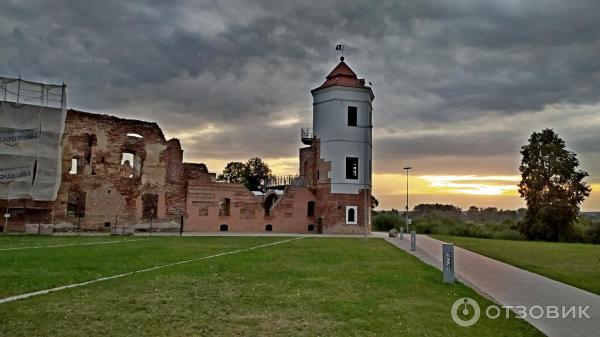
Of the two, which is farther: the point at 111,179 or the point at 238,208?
the point at 238,208

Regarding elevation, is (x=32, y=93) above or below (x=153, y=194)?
above

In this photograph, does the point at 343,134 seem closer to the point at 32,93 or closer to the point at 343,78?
the point at 343,78

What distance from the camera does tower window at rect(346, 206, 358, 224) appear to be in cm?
4022

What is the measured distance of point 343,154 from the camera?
Result: 40625 millimetres

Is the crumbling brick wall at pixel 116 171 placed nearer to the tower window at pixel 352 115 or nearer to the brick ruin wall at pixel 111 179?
the brick ruin wall at pixel 111 179

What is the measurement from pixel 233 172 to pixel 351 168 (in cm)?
3279

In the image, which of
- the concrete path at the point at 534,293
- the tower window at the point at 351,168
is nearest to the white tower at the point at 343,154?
the tower window at the point at 351,168

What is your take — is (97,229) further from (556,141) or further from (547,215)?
(556,141)

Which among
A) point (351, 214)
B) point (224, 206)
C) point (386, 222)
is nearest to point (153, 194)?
point (224, 206)

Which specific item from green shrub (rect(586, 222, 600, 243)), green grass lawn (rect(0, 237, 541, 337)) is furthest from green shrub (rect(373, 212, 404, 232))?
green grass lawn (rect(0, 237, 541, 337))

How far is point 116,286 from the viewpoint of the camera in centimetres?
1035

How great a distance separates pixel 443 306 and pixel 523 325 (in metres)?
1.56

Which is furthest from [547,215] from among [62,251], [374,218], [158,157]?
[62,251]

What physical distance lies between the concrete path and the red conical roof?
26639 mm
